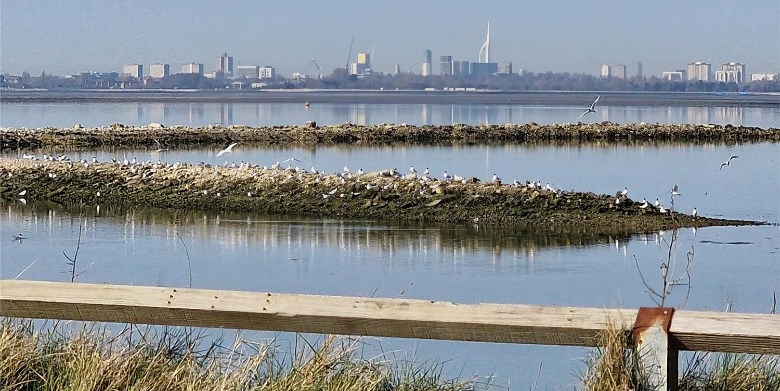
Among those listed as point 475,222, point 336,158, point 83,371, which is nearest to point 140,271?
point 475,222

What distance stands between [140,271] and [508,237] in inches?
205

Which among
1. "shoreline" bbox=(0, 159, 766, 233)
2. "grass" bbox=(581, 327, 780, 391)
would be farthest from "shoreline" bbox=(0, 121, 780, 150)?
"grass" bbox=(581, 327, 780, 391)

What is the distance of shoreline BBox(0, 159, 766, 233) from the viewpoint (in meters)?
16.4

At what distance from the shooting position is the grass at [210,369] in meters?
4.47

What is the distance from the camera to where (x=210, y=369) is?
4.74 meters

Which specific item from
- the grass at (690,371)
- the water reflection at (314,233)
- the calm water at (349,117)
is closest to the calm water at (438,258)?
the water reflection at (314,233)

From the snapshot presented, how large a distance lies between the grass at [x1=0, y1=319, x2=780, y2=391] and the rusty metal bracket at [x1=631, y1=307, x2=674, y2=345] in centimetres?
31

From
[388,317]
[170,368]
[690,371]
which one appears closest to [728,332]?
[690,371]

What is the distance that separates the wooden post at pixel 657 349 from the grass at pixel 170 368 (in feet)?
3.15

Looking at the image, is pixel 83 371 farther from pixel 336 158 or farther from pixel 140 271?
pixel 336 158

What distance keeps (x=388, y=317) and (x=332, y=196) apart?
1382 centimetres

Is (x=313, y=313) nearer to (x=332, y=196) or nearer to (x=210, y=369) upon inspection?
(x=210, y=369)

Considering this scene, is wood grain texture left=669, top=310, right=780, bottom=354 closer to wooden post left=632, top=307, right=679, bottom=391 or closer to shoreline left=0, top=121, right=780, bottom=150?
wooden post left=632, top=307, right=679, bottom=391

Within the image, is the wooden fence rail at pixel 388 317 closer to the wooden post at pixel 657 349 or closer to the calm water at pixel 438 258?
the wooden post at pixel 657 349
